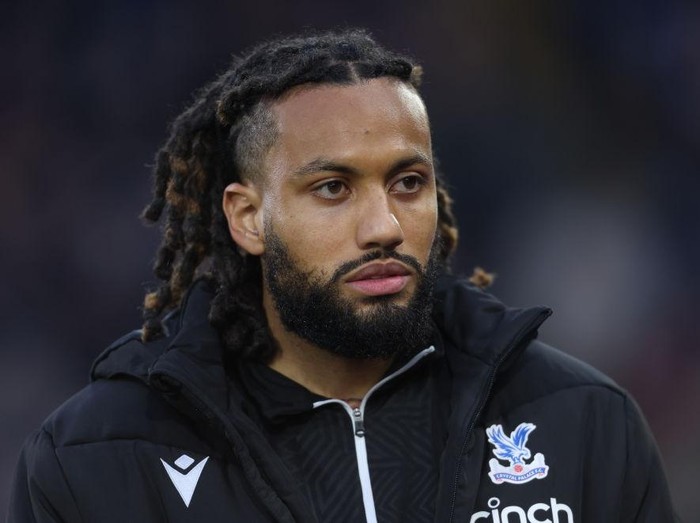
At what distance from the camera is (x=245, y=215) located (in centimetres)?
314

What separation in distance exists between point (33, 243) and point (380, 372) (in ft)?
11.8

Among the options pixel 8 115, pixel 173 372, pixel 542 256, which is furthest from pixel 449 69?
pixel 173 372

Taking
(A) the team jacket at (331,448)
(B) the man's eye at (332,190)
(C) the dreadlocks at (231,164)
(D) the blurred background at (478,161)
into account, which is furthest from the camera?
(D) the blurred background at (478,161)

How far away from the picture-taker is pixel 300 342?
10.1 ft

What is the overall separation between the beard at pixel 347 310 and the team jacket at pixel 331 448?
0.14 meters

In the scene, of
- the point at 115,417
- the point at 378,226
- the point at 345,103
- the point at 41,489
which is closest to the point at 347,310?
A: the point at 378,226

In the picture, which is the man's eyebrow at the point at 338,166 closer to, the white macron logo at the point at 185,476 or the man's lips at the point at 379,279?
the man's lips at the point at 379,279

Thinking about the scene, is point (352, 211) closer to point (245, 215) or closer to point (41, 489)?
point (245, 215)

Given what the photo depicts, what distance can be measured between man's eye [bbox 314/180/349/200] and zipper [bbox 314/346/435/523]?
509 millimetres

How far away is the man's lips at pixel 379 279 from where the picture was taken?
2.86m

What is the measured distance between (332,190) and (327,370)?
0.50 m

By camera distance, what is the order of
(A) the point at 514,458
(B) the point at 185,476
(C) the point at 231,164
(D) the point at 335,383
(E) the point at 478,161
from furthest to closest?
1. (E) the point at 478,161
2. (C) the point at 231,164
3. (D) the point at 335,383
4. (A) the point at 514,458
5. (B) the point at 185,476

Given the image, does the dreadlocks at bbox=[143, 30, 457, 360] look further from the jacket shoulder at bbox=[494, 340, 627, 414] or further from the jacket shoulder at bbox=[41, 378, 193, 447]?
the jacket shoulder at bbox=[494, 340, 627, 414]

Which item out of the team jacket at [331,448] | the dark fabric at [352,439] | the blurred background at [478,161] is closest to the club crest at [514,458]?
the team jacket at [331,448]
